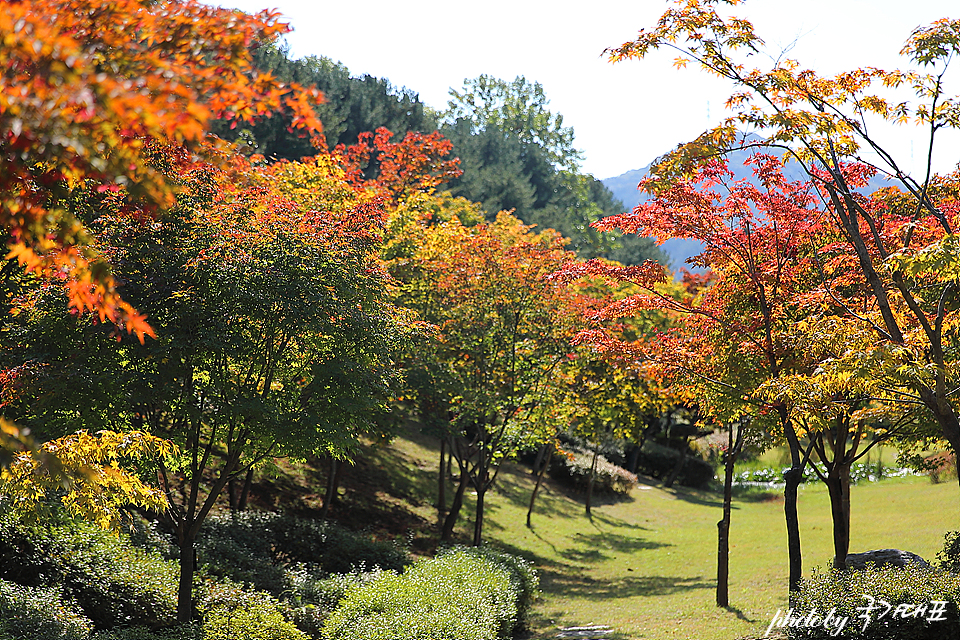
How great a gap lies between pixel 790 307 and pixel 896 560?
3.22 m

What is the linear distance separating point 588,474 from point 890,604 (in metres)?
19.8

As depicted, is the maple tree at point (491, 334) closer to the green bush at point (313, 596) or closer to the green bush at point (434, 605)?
the green bush at point (434, 605)

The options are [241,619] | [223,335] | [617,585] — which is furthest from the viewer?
[617,585]

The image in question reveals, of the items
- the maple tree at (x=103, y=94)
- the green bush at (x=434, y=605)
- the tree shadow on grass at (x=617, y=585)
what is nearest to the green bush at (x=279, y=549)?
the green bush at (x=434, y=605)

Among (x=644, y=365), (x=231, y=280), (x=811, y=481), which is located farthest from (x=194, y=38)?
(x=811, y=481)

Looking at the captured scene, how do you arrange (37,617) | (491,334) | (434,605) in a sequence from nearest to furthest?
(37,617) → (434,605) → (491,334)

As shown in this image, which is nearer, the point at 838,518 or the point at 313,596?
the point at 838,518

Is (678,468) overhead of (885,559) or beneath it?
beneath

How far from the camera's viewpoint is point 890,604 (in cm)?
574

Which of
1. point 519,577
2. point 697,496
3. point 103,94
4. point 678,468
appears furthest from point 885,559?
point 678,468

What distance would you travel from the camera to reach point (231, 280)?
7172mm

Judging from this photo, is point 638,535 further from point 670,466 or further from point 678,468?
point 670,466

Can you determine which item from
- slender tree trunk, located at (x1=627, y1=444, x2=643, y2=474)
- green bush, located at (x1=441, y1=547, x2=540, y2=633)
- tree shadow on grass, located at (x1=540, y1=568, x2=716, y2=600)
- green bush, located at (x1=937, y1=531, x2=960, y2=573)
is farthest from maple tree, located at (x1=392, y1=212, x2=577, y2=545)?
slender tree trunk, located at (x1=627, y1=444, x2=643, y2=474)

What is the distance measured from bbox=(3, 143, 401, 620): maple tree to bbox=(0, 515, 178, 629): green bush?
0.59 metres
